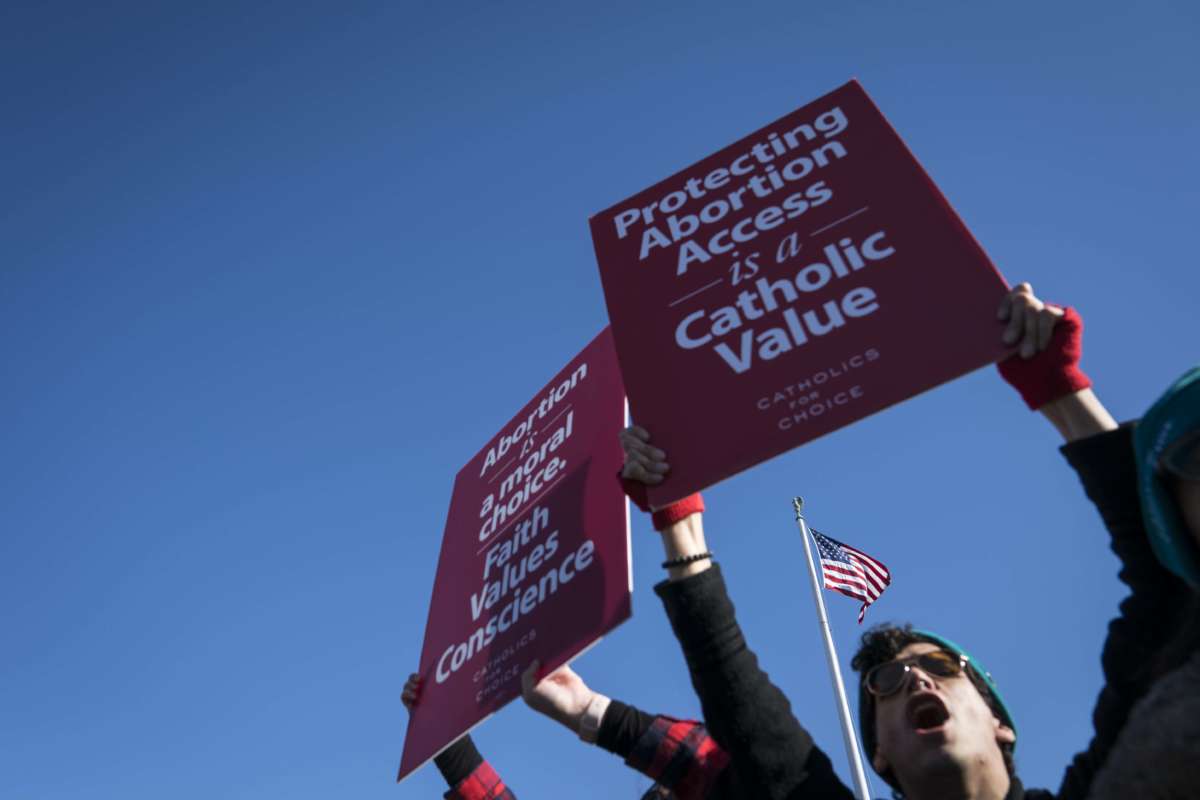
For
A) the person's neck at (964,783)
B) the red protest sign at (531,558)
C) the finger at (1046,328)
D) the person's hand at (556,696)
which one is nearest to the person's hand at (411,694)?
the red protest sign at (531,558)

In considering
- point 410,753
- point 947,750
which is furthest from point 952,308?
point 410,753

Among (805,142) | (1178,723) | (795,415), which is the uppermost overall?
(805,142)

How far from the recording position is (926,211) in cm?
292

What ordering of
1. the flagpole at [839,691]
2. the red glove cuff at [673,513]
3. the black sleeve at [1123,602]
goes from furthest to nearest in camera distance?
1. the flagpole at [839,691]
2. the red glove cuff at [673,513]
3. the black sleeve at [1123,602]

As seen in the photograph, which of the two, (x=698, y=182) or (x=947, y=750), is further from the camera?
(x=698, y=182)

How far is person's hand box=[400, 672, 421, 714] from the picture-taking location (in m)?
3.78

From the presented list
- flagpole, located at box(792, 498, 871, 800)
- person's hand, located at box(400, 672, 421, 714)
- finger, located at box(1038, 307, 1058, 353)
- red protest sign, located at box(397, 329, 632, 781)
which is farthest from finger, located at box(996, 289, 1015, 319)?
flagpole, located at box(792, 498, 871, 800)

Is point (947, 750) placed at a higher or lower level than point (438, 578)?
lower

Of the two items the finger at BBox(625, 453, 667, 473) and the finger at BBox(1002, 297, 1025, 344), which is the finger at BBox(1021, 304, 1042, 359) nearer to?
the finger at BBox(1002, 297, 1025, 344)

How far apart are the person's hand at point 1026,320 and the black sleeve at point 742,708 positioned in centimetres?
103

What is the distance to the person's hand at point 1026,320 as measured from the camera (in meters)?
2.38

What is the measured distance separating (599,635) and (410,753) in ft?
3.92

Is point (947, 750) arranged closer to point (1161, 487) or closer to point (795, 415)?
point (795, 415)

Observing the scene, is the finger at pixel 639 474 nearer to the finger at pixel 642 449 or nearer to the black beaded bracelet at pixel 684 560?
the finger at pixel 642 449
